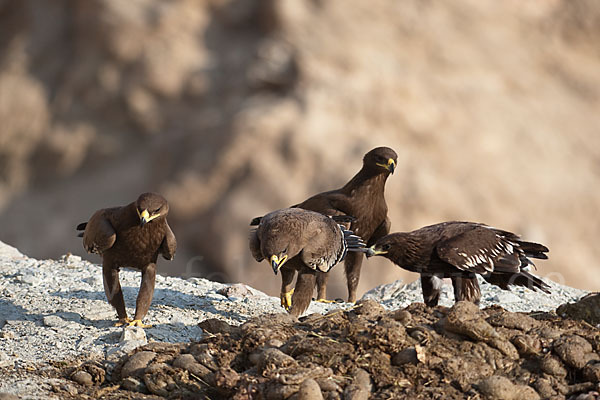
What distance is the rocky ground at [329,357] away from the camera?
460 cm

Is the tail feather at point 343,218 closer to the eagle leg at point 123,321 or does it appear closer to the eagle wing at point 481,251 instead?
the eagle wing at point 481,251

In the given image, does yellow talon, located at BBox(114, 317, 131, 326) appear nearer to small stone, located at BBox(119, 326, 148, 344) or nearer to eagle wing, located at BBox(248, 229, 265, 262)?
small stone, located at BBox(119, 326, 148, 344)

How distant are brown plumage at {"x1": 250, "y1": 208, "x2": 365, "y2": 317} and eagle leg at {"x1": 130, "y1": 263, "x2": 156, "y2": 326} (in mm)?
799

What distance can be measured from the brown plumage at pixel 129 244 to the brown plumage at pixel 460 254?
1.55m

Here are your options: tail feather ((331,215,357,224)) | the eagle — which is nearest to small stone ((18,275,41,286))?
the eagle

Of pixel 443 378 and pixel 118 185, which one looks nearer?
pixel 443 378

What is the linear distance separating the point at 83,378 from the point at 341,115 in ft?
31.1

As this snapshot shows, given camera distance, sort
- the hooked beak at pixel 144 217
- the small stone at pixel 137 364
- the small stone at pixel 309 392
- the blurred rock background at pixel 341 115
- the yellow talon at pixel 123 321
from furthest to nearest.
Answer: the blurred rock background at pixel 341 115, the yellow talon at pixel 123 321, the hooked beak at pixel 144 217, the small stone at pixel 137 364, the small stone at pixel 309 392

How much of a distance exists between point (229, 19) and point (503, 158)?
553 centimetres

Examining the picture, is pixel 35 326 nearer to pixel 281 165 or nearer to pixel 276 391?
pixel 276 391

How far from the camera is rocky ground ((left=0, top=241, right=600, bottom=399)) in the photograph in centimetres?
460

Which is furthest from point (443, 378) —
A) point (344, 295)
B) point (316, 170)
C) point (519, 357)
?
point (316, 170)

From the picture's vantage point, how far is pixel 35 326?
618 cm

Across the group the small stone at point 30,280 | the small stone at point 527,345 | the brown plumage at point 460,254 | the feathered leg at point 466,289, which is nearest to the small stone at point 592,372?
the small stone at point 527,345
